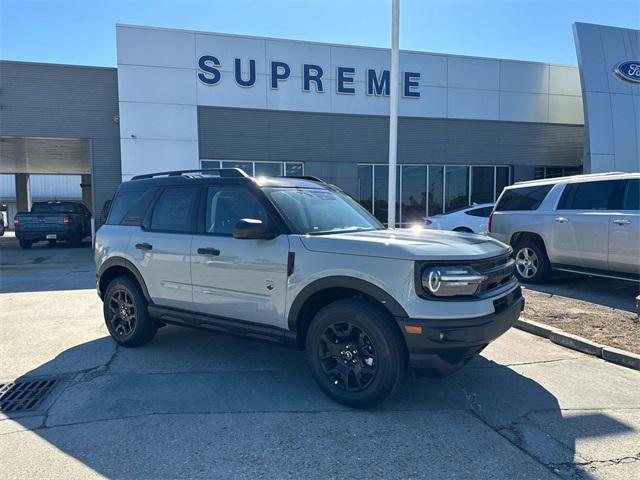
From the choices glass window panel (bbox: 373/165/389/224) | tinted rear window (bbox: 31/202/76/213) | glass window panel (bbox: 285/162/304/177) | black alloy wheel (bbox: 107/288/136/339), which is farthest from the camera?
glass window panel (bbox: 373/165/389/224)

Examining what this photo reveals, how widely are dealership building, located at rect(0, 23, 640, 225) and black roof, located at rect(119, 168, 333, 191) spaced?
1103 centimetres

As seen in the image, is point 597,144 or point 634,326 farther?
point 597,144

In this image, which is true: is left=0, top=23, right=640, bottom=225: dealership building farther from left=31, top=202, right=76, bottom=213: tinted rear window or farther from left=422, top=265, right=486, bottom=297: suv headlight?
left=422, top=265, right=486, bottom=297: suv headlight

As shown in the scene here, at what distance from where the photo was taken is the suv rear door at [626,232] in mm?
6750

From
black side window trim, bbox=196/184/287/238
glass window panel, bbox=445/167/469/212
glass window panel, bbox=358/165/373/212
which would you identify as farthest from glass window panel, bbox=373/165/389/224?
black side window trim, bbox=196/184/287/238

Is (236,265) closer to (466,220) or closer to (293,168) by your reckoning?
(466,220)

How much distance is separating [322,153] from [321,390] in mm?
14016

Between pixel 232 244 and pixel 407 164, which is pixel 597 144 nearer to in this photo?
pixel 407 164

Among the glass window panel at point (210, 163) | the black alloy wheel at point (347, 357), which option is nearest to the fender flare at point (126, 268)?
the black alloy wheel at point (347, 357)

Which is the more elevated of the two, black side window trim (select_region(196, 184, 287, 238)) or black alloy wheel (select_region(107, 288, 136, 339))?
black side window trim (select_region(196, 184, 287, 238))

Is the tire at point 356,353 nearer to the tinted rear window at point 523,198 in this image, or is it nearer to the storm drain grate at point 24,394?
the storm drain grate at point 24,394

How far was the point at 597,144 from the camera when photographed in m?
16.7

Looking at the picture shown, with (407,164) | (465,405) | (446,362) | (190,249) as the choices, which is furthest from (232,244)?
(407,164)

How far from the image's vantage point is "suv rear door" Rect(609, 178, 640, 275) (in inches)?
266
